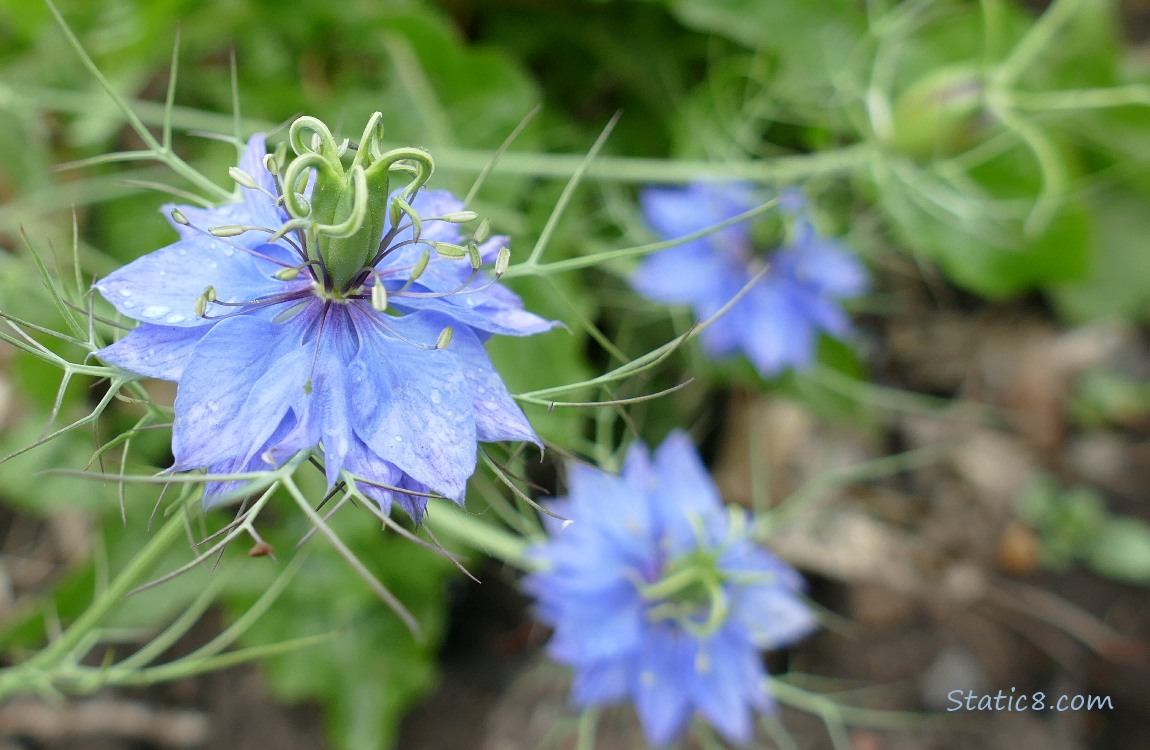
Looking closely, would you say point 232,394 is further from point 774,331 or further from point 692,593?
point 774,331

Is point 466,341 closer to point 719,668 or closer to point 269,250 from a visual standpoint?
point 269,250

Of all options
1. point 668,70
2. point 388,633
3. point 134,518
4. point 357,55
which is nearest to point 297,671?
point 388,633

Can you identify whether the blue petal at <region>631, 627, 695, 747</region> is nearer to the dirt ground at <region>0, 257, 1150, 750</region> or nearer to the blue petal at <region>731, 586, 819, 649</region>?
the blue petal at <region>731, 586, 819, 649</region>

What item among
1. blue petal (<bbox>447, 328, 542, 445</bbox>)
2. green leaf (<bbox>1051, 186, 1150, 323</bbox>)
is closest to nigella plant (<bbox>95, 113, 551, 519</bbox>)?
blue petal (<bbox>447, 328, 542, 445</bbox>)

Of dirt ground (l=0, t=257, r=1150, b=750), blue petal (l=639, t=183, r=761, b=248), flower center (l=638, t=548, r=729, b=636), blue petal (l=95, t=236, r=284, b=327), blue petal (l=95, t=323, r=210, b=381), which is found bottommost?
dirt ground (l=0, t=257, r=1150, b=750)

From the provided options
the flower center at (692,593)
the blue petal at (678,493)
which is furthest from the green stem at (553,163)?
the flower center at (692,593)

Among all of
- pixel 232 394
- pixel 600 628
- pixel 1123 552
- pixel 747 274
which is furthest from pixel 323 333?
pixel 1123 552
